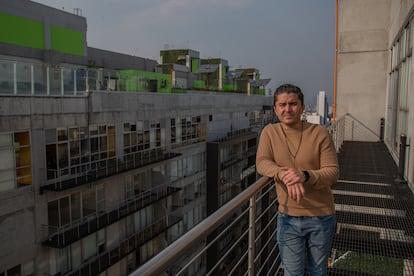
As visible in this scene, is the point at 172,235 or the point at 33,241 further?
the point at 172,235

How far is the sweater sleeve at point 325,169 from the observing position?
5.50 feet

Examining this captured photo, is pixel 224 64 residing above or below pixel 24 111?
above

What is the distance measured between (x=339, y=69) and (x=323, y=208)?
1004 cm

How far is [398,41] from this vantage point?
313 inches

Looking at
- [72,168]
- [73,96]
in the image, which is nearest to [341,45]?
[73,96]

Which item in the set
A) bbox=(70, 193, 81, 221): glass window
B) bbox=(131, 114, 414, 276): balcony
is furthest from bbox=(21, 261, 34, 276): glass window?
bbox=(131, 114, 414, 276): balcony

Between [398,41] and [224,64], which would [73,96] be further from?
[224,64]

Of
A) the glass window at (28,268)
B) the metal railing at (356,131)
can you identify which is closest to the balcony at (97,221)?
the glass window at (28,268)

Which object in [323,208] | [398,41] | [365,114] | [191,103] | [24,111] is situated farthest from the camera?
[191,103]

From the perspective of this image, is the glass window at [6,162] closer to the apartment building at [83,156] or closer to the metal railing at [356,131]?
the apartment building at [83,156]

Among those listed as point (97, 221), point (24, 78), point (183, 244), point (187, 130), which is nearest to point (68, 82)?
point (24, 78)

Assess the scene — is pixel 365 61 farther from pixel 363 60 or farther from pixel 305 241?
pixel 305 241

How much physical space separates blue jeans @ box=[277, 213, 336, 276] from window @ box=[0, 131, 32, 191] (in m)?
8.12

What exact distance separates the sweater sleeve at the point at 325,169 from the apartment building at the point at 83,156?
789cm
